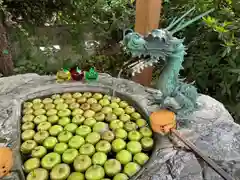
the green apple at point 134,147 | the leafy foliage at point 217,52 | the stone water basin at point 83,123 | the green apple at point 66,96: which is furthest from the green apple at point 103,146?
the leafy foliage at point 217,52

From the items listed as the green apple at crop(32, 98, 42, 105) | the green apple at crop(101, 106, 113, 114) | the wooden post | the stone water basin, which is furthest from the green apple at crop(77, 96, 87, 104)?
the wooden post

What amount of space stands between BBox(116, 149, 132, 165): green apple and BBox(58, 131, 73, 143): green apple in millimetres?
355

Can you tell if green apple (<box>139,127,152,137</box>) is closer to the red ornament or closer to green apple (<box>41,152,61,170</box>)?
green apple (<box>41,152,61,170</box>)

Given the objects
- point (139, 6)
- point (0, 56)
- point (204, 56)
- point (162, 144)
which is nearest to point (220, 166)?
point (162, 144)

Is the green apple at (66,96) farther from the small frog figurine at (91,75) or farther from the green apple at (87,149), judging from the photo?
the green apple at (87,149)

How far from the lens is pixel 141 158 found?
57.2 inches

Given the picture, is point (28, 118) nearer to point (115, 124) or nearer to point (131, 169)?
point (115, 124)

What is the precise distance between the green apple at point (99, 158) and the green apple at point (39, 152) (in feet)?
1.01

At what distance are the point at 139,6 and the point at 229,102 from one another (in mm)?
1383

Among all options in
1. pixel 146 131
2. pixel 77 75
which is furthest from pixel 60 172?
pixel 77 75

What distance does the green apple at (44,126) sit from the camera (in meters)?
1.68

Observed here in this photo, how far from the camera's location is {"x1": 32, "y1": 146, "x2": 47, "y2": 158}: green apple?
1.46m

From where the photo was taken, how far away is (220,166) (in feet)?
4.33

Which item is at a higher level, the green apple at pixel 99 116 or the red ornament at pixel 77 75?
the red ornament at pixel 77 75
